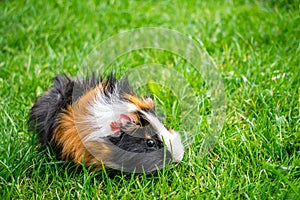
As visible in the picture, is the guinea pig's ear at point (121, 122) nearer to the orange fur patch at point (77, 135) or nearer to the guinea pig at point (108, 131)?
the guinea pig at point (108, 131)

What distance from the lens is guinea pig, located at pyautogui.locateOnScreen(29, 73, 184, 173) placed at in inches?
111

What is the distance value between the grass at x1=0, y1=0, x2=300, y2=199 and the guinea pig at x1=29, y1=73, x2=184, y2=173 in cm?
10

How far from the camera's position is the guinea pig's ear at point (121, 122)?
2.83 metres

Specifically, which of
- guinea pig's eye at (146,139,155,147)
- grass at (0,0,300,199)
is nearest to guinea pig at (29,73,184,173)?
guinea pig's eye at (146,139,155,147)

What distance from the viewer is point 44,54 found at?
15.7 feet

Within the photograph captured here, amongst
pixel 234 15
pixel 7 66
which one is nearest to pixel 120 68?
pixel 7 66

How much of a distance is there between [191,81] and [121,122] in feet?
4.64

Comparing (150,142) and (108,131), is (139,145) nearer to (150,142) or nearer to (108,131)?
(150,142)

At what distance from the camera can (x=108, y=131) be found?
2.84 meters

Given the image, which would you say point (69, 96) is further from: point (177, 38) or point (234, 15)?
point (234, 15)

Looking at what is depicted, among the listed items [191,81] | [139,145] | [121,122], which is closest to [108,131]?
[121,122]

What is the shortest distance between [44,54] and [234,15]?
2.28 m

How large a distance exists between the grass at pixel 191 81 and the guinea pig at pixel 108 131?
0.10 m

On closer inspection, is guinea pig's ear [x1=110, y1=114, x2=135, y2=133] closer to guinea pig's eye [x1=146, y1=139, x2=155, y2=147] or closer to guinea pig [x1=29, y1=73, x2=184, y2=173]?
guinea pig [x1=29, y1=73, x2=184, y2=173]
